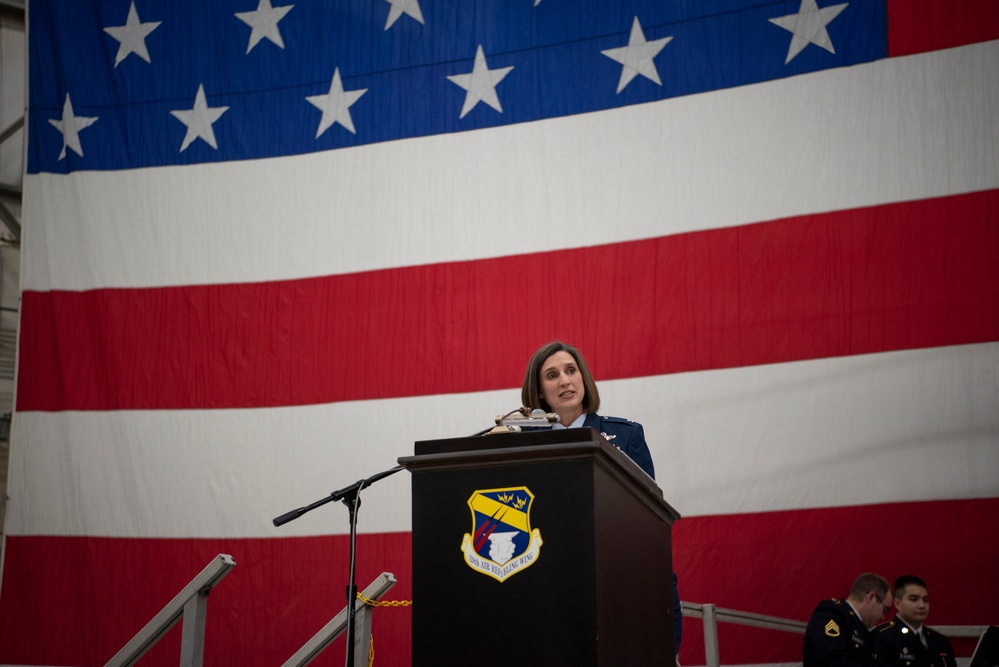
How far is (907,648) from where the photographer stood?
3773 millimetres

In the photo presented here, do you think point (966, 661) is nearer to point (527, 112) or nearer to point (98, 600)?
point (527, 112)

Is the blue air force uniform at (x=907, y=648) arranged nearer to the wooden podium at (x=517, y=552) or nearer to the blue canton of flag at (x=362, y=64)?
the blue canton of flag at (x=362, y=64)

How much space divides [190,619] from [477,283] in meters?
2.04

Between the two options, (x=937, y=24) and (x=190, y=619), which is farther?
(x=937, y=24)

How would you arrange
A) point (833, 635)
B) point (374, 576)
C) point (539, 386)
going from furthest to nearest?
point (374, 576) → point (833, 635) → point (539, 386)

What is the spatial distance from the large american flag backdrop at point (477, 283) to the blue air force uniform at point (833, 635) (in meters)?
0.15

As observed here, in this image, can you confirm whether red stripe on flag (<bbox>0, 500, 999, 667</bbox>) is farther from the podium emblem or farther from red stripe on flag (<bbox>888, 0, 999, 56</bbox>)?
the podium emblem

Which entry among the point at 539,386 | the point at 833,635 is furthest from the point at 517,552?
the point at 833,635

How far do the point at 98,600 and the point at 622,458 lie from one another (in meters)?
3.67

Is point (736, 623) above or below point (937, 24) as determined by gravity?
below

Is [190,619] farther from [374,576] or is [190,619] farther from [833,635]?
[833,635]

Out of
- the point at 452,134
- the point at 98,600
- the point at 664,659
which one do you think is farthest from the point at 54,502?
the point at 664,659

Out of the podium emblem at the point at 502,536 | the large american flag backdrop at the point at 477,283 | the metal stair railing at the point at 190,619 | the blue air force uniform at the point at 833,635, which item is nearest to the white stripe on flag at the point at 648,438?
the large american flag backdrop at the point at 477,283

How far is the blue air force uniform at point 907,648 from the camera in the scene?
11.8ft
